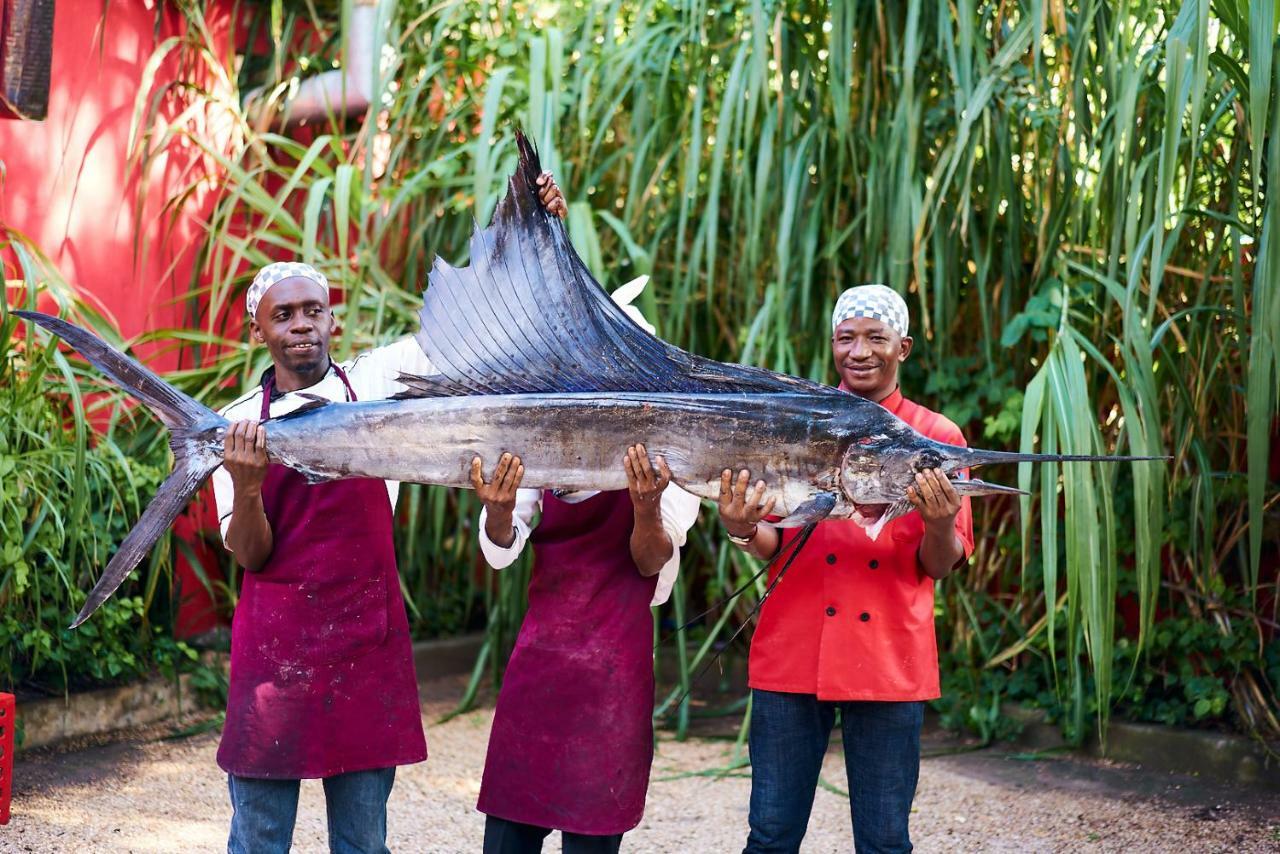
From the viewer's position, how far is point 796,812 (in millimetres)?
2346

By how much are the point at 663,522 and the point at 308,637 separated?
63 centimetres

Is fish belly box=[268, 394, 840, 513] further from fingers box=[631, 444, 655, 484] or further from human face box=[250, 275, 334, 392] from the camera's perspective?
human face box=[250, 275, 334, 392]

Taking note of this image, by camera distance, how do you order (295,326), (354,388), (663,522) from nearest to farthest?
(663,522)
(295,326)
(354,388)

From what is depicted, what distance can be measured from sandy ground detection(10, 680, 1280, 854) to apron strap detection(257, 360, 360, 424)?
156cm

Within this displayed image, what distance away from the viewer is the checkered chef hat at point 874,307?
2336 mm

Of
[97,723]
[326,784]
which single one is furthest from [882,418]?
[97,723]

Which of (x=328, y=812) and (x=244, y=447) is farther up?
(x=244, y=447)

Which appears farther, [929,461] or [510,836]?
[510,836]

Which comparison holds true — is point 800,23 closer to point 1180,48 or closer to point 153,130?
point 1180,48

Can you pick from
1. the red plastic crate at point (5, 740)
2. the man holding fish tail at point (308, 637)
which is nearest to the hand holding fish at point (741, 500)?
the man holding fish tail at point (308, 637)

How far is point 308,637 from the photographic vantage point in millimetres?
2250

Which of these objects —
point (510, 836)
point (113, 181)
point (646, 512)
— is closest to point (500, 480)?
point (646, 512)

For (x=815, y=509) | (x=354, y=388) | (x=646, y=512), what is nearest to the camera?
(x=815, y=509)

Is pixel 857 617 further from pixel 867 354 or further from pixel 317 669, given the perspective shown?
pixel 317 669
